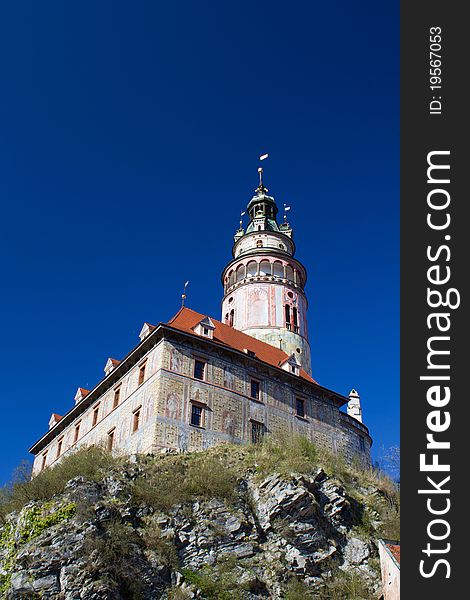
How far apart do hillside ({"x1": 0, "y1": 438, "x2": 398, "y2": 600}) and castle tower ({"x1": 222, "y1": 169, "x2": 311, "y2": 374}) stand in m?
17.5

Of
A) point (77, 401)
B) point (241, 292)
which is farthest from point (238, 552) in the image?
point (241, 292)

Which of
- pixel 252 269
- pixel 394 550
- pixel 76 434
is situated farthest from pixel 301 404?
pixel 394 550

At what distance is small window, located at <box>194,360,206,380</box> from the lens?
33844 mm

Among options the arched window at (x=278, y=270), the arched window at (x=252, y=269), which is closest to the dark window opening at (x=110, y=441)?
the arched window at (x=252, y=269)

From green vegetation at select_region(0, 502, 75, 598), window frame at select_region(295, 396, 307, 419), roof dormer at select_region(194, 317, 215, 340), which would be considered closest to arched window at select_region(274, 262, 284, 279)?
window frame at select_region(295, 396, 307, 419)

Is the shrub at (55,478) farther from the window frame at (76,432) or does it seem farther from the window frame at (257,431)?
the window frame at (76,432)

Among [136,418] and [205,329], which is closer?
[136,418]

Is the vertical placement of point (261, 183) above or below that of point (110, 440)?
above

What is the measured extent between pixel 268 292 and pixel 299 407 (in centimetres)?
1291

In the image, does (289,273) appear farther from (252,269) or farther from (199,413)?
(199,413)

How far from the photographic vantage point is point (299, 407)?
38.2m

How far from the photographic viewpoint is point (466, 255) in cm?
1009

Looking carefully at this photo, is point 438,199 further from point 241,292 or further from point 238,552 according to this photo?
point 241,292

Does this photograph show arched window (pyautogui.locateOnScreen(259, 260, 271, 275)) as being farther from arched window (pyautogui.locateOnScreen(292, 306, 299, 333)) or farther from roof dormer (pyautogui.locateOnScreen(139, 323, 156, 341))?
roof dormer (pyautogui.locateOnScreen(139, 323, 156, 341))
